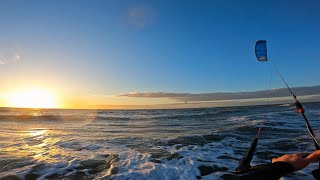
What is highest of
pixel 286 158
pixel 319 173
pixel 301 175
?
pixel 286 158

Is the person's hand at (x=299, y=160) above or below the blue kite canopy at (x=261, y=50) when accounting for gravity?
below

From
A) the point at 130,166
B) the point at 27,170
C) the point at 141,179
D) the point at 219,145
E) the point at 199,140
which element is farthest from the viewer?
the point at 199,140

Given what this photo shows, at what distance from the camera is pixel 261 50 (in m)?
8.01

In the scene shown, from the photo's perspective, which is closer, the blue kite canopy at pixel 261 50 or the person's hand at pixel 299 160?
the person's hand at pixel 299 160

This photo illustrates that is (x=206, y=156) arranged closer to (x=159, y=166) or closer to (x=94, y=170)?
(x=159, y=166)

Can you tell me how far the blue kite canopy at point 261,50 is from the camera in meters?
8.00

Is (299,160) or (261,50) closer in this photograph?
(299,160)

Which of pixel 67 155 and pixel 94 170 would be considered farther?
pixel 67 155

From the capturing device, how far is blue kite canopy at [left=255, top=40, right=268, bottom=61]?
26.2 feet

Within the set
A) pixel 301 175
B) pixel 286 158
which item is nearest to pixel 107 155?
pixel 301 175

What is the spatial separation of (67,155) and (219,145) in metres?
7.08

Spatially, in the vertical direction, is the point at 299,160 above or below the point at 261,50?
below

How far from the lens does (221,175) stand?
8.09m

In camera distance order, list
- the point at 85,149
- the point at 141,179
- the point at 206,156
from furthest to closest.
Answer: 1. the point at 85,149
2. the point at 206,156
3. the point at 141,179
